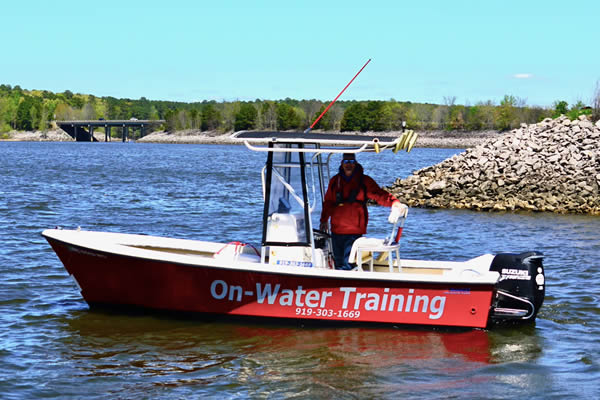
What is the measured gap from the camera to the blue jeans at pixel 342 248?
9500 mm

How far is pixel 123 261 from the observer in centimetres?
932

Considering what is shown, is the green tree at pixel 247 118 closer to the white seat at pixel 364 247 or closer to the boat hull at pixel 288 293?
the boat hull at pixel 288 293

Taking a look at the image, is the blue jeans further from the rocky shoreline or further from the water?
the rocky shoreline

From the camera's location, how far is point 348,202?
9359 mm

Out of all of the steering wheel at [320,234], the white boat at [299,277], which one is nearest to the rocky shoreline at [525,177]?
the white boat at [299,277]

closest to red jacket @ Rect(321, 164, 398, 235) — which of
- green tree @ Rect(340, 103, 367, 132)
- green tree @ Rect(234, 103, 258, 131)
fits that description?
green tree @ Rect(340, 103, 367, 132)

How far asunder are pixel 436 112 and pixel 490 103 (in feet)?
45.4

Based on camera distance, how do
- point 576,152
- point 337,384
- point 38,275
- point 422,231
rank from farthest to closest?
point 576,152 → point 422,231 → point 38,275 → point 337,384

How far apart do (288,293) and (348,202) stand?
131cm

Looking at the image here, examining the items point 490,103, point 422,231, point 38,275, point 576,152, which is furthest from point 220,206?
point 490,103

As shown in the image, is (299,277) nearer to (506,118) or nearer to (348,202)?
(348,202)

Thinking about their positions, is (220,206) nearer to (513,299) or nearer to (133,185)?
(133,185)

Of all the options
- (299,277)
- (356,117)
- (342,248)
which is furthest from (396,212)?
(356,117)

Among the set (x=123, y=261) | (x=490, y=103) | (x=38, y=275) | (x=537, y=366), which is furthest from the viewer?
(x=490, y=103)
